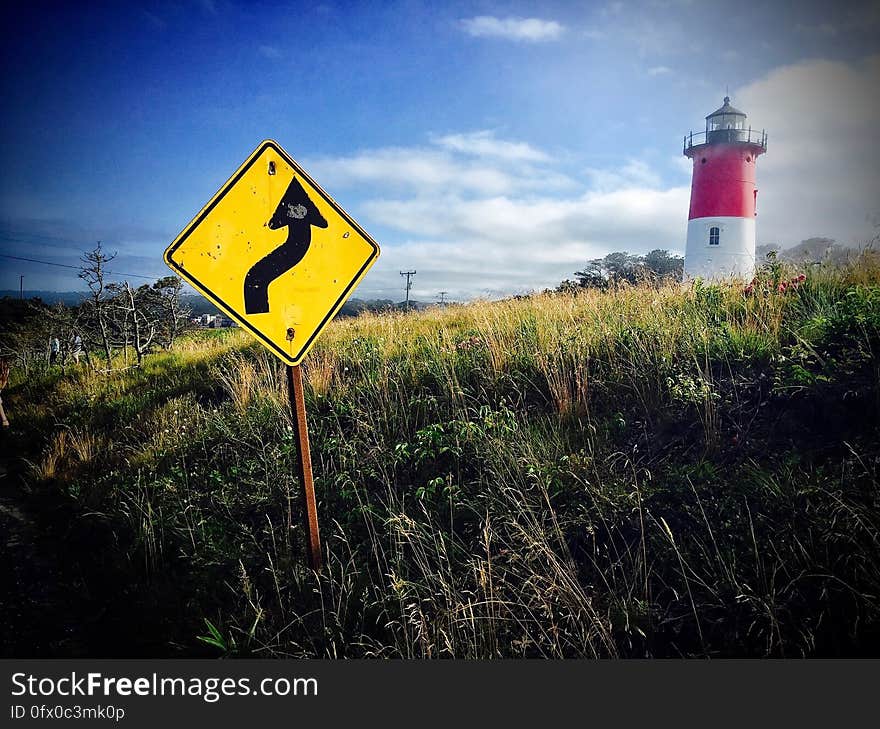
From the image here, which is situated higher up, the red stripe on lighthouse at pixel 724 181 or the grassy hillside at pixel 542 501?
the red stripe on lighthouse at pixel 724 181

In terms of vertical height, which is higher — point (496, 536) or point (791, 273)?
point (791, 273)

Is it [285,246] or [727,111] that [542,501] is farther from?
[727,111]

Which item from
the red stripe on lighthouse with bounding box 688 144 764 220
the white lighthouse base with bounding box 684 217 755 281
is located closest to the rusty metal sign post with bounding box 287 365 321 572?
the white lighthouse base with bounding box 684 217 755 281

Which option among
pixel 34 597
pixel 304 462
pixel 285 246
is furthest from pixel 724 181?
pixel 34 597

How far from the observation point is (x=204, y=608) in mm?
3660

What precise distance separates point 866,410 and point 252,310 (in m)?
4.25

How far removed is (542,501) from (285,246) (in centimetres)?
248

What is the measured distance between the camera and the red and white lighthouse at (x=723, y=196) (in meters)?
23.8

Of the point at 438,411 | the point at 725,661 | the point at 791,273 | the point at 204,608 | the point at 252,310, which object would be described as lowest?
the point at 204,608

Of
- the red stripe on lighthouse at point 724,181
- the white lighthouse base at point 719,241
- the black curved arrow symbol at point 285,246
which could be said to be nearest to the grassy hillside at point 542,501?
the black curved arrow symbol at point 285,246

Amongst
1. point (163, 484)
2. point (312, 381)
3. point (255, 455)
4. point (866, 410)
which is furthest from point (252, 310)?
point (866, 410)

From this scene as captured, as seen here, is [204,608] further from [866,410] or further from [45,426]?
[45,426]

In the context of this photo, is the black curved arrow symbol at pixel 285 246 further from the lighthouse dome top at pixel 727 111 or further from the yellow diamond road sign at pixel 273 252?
the lighthouse dome top at pixel 727 111

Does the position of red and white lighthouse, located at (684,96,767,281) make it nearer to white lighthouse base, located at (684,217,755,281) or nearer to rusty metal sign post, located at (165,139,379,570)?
white lighthouse base, located at (684,217,755,281)
